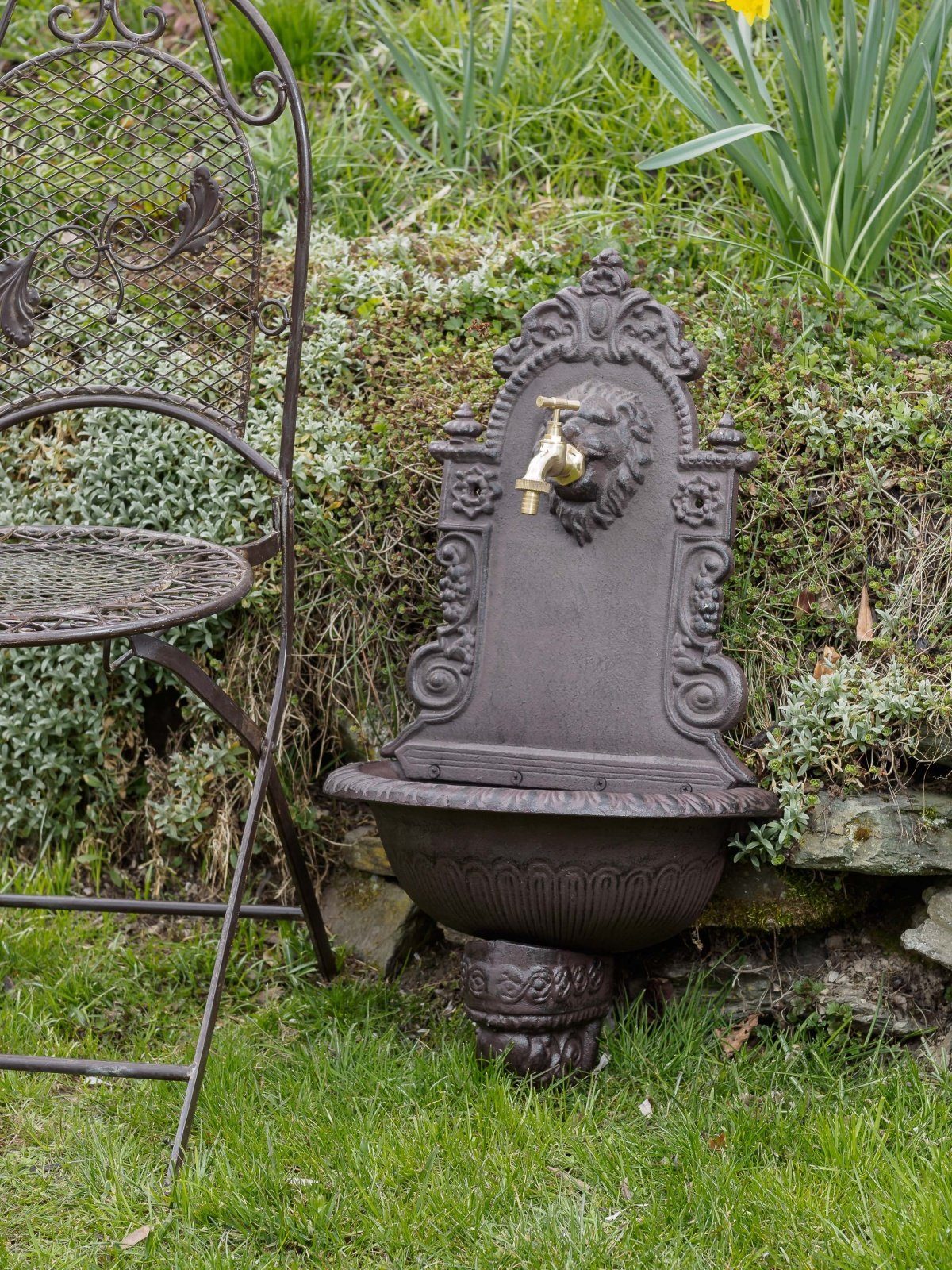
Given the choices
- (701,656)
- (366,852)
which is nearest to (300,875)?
(366,852)

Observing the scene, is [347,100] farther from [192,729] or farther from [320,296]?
[192,729]

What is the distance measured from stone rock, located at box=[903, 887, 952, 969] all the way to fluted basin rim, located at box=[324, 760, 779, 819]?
316 millimetres

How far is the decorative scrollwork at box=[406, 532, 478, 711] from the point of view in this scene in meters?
2.37

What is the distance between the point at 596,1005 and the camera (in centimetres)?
232

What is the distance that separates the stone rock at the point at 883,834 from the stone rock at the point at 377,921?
2.83 feet

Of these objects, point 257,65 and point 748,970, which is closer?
point 748,970

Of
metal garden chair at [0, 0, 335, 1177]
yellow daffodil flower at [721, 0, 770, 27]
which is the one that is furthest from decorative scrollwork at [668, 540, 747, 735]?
yellow daffodil flower at [721, 0, 770, 27]

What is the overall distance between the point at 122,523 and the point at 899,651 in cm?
169

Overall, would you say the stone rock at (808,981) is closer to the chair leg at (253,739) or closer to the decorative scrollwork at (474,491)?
the chair leg at (253,739)

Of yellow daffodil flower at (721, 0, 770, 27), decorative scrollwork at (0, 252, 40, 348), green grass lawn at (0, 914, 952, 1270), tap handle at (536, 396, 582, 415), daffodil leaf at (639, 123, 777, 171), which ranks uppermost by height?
yellow daffodil flower at (721, 0, 770, 27)

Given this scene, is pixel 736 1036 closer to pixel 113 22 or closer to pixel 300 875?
pixel 300 875

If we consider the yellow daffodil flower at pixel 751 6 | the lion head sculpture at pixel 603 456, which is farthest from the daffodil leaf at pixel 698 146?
the lion head sculpture at pixel 603 456

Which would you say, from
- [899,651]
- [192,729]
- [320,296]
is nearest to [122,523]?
[192,729]

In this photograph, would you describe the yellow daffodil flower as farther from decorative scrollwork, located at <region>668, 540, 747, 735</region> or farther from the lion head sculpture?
decorative scrollwork, located at <region>668, 540, 747, 735</region>
